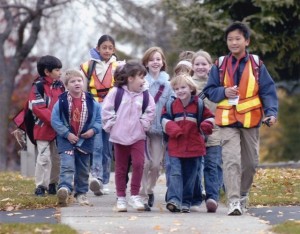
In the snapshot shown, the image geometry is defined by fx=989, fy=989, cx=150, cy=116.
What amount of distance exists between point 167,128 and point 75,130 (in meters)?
1.26

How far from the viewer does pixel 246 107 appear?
10383 mm

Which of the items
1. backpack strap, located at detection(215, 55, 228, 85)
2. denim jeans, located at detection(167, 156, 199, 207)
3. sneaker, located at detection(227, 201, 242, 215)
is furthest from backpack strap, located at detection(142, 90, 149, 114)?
sneaker, located at detection(227, 201, 242, 215)

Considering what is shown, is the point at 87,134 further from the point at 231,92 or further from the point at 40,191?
the point at 231,92

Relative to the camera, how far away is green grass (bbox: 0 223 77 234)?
890 centimetres

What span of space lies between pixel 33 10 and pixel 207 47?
6211 mm

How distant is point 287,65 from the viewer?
971 inches

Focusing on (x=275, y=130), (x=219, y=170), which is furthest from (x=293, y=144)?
(x=219, y=170)

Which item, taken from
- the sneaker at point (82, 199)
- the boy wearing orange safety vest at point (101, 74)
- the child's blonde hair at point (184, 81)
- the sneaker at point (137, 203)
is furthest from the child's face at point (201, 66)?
the sneaker at point (82, 199)

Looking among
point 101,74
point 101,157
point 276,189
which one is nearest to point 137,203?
point 101,157

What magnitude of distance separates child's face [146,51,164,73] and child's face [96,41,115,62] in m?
1.54

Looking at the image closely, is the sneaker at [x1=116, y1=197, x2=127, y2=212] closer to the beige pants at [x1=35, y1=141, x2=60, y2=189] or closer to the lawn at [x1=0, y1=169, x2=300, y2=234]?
the lawn at [x1=0, y1=169, x2=300, y2=234]

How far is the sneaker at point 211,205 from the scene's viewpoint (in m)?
10.9

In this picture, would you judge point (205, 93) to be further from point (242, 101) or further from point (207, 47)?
point (207, 47)

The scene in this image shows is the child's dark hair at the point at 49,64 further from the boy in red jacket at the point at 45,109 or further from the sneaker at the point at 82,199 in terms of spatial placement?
the sneaker at the point at 82,199
